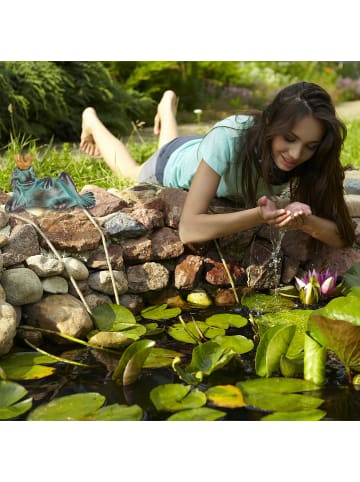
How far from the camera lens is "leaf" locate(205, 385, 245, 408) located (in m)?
1.88

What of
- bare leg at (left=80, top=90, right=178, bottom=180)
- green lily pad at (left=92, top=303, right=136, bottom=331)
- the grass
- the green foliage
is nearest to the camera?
green lily pad at (left=92, top=303, right=136, bottom=331)

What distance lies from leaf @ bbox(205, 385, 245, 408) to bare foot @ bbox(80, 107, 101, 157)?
7.77 ft

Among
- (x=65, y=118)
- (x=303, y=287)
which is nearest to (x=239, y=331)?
(x=303, y=287)

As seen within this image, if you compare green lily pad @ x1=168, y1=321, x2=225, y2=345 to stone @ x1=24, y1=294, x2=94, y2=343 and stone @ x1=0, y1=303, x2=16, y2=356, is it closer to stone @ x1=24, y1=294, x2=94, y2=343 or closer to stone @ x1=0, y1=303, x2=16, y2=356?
stone @ x1=24, y1=294, x2=94, y2=343

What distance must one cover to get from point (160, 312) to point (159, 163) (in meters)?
1.03

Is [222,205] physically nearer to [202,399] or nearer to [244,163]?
[244,163]

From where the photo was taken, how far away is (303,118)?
234 centimetres

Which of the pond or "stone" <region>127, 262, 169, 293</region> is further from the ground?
"stone" <region>127, 262, 169, 293</region>

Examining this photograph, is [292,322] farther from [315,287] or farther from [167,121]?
[167,121]

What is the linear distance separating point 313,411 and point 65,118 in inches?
169

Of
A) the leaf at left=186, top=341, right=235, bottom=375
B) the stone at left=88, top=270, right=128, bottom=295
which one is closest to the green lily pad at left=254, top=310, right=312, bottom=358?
the leaf at left=186, top=341, right=235, bottom=375

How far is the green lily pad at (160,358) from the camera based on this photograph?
7.09 ft

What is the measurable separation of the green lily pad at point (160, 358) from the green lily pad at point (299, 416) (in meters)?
0.48

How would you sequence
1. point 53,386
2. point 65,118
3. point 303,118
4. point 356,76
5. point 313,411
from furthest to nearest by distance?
point 356,76
point 65,118
point 303,118
point 53,386
point 313,411
